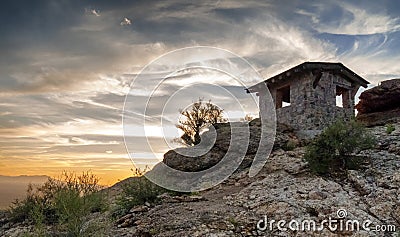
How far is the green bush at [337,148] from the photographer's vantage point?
12016mm

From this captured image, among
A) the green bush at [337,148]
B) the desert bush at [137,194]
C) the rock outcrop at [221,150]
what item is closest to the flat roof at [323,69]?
the rock outcrop at [221,150]

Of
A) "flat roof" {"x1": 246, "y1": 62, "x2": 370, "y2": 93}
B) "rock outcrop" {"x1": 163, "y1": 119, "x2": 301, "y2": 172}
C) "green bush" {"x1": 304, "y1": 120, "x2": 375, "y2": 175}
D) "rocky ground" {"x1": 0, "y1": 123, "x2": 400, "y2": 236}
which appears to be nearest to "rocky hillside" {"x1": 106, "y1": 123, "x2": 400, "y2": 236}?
"rocky ground" {"x1": 0, "y1": 123, "x2": 400, "y2": 236}

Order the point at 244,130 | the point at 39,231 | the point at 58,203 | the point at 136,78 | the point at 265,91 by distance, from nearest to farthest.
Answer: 1. the point at 39,231
2. the point at 58,203
3. the point at 136,78
4. the point at 244,130
5. the point at 265,91

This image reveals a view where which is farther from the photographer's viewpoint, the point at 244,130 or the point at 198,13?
the point at 244,130

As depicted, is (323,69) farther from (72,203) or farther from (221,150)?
(72,203)

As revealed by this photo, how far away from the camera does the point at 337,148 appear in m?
12.2

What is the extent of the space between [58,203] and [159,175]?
239 inches

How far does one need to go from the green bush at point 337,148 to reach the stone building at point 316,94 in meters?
5.61

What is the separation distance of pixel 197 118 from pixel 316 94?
8082mm

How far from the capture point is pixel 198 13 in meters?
15.0

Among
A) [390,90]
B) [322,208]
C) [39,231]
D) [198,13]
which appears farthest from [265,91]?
[39,231]

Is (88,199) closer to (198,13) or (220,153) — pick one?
(220,153)

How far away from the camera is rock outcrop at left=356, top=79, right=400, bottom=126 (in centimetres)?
2036

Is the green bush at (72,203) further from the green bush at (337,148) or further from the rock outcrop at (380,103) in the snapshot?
the rock outcrop at (380,103)
